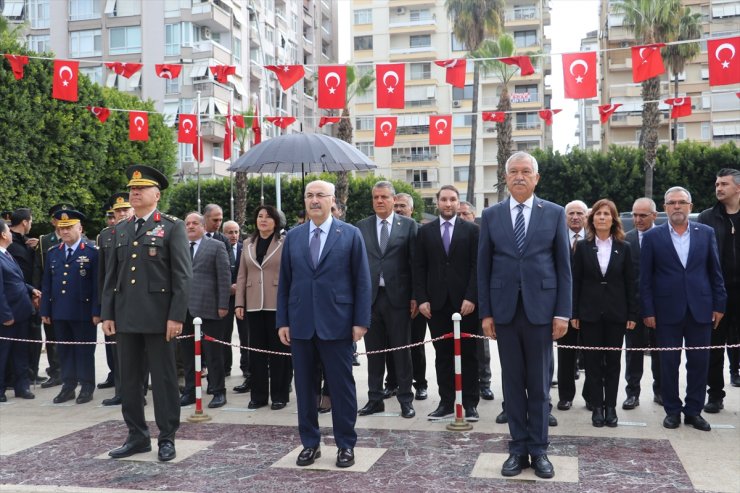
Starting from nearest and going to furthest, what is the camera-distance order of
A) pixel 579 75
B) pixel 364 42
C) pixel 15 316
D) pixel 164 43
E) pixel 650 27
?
pixel 15 316
pixel 579 75
pixel 650 27
pixel 164 43
pixel 364 42

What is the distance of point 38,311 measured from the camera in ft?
34.1

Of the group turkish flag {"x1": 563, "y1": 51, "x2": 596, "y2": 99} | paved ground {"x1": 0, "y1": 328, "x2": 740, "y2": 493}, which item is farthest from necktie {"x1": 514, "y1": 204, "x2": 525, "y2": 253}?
turkish flag {"x1": 563, "y1": 51, "x2": 596, "y2": 99}

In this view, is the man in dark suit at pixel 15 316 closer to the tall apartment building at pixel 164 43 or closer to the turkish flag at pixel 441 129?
the turkish flag at pixel 441 129

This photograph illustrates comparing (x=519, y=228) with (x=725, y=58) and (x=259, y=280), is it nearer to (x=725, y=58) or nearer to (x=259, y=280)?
(x=259, y=280)

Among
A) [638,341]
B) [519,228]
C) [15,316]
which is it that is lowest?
[638,341]

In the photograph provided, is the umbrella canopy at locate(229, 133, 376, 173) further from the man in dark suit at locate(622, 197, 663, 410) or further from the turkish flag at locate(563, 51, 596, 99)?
the turkish flag at locate(563, 51, 596, 99)

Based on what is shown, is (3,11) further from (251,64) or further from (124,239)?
(124,239)

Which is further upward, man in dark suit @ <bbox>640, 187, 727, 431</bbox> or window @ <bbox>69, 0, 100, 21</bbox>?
window @ <bbox>69, 0, 100, 21</bbox>

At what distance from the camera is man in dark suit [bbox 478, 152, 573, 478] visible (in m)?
5.66

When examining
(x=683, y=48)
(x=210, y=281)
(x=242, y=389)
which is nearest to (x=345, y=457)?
(x=210, y=281)

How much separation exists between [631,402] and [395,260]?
3005 millimetres

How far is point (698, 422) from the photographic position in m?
7.22

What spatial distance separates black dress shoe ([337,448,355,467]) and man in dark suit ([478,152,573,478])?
1.20m

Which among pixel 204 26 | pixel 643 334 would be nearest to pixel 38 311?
pixel 643 334
